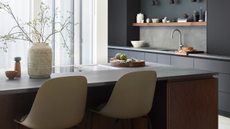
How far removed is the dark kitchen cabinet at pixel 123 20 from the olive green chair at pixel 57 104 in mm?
5368

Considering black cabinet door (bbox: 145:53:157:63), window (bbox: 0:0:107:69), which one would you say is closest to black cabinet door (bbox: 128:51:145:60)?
black cabinet door (bbox: 145:53:157:63)

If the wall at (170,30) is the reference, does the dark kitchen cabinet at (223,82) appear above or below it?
below

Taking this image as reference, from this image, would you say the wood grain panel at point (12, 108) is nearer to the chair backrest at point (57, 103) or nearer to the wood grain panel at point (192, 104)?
the chair backrest at point (57, 103)

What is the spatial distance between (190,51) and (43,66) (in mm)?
3269

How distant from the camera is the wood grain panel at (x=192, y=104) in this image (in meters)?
2.58

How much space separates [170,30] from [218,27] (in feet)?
5.52

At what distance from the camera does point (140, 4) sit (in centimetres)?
738

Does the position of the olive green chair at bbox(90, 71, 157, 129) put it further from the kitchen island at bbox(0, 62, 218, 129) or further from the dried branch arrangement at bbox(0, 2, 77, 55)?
the dried branch arrangement at bbox(0, 2, 77, 55)

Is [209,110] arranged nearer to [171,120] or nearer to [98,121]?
[171,120]

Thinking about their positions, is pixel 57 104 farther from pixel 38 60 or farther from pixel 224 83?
pixel 224 83

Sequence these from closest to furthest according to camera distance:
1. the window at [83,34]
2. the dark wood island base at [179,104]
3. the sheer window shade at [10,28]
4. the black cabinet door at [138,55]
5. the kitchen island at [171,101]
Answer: the kitchen island at [171,101] < the dark wood island base at [179,104] < the sheer window shade at [10,28] < the window at [83,34] < the black cabinet door at [138,55]

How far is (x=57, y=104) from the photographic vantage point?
1963mm

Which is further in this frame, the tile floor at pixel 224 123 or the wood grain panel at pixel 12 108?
the tile floor at pixel 224 123

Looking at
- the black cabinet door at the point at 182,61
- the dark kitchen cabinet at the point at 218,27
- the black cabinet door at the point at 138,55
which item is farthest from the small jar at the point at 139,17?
the dark kitchen cabinet at the point at 218,27
